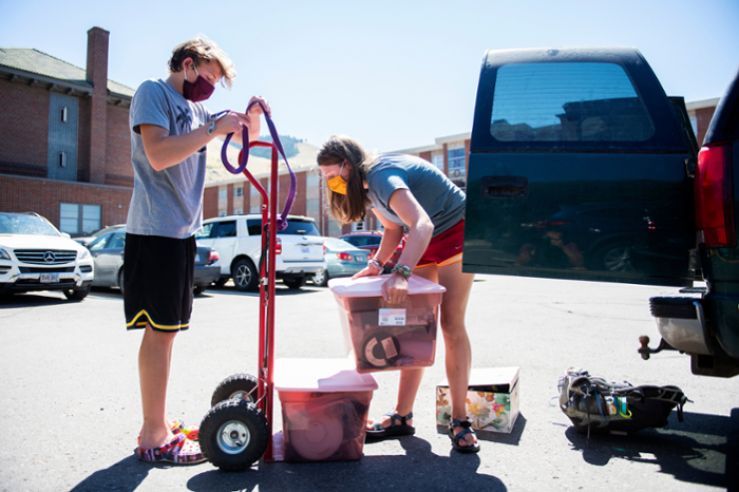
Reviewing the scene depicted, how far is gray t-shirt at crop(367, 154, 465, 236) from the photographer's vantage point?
3010 millimetres

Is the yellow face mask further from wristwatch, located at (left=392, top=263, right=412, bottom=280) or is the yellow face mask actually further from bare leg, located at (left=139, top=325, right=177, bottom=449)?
bare leg, located at (left=139, top=325, right=177, bottom=449)

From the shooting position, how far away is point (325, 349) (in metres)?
5.98

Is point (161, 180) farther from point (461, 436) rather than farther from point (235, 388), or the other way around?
point (461, 436)

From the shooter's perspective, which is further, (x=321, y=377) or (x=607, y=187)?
(x=321, y=377)

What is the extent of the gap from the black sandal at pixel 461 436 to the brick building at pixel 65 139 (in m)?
31.5

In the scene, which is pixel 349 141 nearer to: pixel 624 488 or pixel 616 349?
pixel 624 488

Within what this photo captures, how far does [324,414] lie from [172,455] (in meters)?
0.83

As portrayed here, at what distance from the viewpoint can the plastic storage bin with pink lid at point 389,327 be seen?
2676mm

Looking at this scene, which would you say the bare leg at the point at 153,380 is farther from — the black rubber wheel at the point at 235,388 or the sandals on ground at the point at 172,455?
the black rubber wheel at the point at 235,388

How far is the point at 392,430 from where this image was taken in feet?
10.9

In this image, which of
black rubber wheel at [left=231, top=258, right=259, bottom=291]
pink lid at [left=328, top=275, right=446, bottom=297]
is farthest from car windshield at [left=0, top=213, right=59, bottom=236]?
pink lid at [left=328, top=275, right=446, bottom=297]

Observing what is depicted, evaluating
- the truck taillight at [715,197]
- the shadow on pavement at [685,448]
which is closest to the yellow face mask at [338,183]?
the truck taillight at [715,197]

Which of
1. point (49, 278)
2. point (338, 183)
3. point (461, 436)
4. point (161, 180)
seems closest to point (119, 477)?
point (161, 180)

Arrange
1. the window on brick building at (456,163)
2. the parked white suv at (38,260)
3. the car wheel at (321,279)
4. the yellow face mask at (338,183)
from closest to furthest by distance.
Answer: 1. the yellow face mask at (338,183)
2. the parked white suv at (38,260)
3. the car wheel at (321,279)
4. the window on brick building at (456,163)
